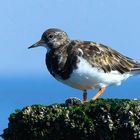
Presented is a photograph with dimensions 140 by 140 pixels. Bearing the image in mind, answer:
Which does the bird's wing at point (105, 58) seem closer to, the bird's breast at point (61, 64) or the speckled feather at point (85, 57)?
the speckled feather at point (85, 57)

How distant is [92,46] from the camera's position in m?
13.4

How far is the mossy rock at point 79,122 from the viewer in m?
8.40

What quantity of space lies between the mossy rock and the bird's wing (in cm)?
384

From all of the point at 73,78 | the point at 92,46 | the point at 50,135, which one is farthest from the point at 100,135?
the point at 92,46

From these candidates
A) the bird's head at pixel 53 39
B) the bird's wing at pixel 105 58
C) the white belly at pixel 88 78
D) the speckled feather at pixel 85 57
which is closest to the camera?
the white belly at pixel 88 78

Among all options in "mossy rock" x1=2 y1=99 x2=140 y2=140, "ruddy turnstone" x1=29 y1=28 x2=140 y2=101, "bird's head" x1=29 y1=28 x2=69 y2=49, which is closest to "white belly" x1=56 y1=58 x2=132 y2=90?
"ruddy turnstone" x1=29 y1=28 x2=140 y2=101

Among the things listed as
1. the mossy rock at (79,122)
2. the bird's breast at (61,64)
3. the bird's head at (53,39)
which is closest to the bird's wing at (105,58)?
the bird's breast at (61,64)

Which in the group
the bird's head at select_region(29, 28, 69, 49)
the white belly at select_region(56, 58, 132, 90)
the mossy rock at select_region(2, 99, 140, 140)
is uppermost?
the bird's head at select_region(29, 28, 69, 49)

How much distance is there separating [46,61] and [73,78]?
1372 mm

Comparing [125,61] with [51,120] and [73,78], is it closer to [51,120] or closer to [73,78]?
[73,78]

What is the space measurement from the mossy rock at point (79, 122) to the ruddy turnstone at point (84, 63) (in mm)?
3248

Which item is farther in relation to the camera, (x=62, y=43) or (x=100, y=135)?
(x=62, y=43)

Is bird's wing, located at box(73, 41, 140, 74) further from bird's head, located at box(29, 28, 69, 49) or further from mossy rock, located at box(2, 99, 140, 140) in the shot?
mossy rock, located at box(2, 99, 140, 140)

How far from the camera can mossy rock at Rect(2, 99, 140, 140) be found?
8398 mm
